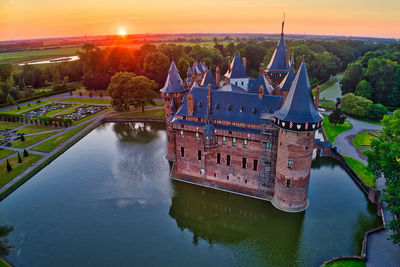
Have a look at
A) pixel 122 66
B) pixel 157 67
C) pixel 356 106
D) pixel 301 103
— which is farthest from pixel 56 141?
pixel 356 106

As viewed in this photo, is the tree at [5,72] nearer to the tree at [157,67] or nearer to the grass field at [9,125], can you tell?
the grass field at [9,125]

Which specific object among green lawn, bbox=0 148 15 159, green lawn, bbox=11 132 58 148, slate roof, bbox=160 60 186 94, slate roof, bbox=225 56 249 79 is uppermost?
slate roof, bbox=225 56 249 79

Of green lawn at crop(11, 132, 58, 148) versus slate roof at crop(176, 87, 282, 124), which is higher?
slate roof at crop(176, 87, 282, 124)

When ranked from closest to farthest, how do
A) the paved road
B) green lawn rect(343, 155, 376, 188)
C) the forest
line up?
green lawn rect(343, 155, 376, 188)
the paved road
the forest

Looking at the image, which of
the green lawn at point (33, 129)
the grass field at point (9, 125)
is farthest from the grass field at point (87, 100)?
the green lawn at point (33, 129)

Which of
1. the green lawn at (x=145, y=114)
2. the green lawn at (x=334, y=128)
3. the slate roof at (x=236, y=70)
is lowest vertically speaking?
the green lawn at (x=334, y=128)

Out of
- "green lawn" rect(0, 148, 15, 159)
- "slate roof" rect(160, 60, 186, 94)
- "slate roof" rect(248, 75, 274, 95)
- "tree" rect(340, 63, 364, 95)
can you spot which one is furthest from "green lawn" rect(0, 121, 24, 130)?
"tree" rect(340, 63, 364, 95)

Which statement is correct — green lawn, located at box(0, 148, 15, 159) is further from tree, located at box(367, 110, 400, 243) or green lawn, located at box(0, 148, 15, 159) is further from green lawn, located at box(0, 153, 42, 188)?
tree, located at box(367, 110, 400, 243)

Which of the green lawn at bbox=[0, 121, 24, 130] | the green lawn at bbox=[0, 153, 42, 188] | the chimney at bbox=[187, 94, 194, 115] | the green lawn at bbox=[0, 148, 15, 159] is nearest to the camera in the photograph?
the chimney at bbox=[187, 94, 194, 115]
